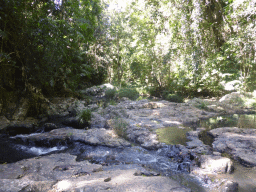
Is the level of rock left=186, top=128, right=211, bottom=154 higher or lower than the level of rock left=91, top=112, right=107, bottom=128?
lower

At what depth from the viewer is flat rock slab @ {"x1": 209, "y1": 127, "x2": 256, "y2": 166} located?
3236 mm

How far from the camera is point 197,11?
9.70 meters

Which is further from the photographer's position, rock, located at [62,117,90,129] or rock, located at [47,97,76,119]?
rock, located at [47,97,76,119]

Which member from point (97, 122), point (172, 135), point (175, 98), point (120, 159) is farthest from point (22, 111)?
point (175, 98)

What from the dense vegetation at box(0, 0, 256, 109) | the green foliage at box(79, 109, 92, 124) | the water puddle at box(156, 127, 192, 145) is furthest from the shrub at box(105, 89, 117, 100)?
the water puddle at box(156, 127, 192, 145)

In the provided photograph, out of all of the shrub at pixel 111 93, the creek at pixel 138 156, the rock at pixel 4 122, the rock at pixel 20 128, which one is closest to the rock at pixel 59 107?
the rock at pixel 20 128

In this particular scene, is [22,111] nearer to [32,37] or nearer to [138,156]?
[32,37]

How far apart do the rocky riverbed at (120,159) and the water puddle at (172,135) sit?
7.6 inches

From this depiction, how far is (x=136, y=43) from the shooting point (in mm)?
16422

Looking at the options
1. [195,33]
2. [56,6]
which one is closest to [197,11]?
[195,33]

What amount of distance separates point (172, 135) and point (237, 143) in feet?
5.10

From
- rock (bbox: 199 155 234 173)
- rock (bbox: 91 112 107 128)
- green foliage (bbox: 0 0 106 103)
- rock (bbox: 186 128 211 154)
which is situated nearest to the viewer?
rock (bbox: 199 155 234 173)

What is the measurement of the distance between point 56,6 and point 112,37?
12.4m

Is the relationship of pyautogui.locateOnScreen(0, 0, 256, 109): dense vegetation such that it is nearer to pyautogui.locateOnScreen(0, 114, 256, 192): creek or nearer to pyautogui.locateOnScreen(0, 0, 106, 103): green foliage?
pyautogui.locateOnScreen(0, 0, 106, 103): green foliage
